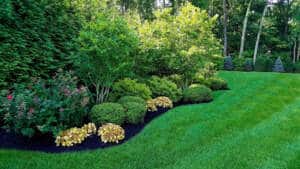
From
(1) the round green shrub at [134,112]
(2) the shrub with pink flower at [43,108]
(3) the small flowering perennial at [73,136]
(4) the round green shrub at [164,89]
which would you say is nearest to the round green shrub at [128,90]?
(4) the round green shrub at [164,89]

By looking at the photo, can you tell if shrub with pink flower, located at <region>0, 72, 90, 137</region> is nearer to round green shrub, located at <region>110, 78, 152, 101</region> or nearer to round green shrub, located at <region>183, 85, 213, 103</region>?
round green shrub, located at <region>110, 78, 152, 101</region>

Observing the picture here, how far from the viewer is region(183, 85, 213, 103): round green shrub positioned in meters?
7.66

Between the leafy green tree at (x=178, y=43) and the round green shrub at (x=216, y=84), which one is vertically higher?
the leafy green tree at (x=178, y=43)

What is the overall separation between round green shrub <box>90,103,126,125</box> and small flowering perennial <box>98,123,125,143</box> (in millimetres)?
225

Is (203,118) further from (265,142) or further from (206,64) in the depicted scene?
(206,64)

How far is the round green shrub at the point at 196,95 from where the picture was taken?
766 cm

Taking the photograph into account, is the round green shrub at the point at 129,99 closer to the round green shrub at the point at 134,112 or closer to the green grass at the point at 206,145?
the round green shrub at the point at 134,112

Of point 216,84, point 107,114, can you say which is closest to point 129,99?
point 107,114

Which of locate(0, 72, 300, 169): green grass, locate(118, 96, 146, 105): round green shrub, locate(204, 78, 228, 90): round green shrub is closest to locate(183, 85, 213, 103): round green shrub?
locate(0, 72, 300, 169): green grass

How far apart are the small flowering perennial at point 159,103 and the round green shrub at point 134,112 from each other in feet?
2.52

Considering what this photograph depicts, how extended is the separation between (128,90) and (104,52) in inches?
49.7

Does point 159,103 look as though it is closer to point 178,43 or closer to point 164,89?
point 164,89

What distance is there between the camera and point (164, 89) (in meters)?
7.49

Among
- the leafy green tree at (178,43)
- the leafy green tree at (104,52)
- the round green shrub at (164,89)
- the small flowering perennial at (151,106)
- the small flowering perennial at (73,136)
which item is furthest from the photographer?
the leafy green tree at (178,43)
